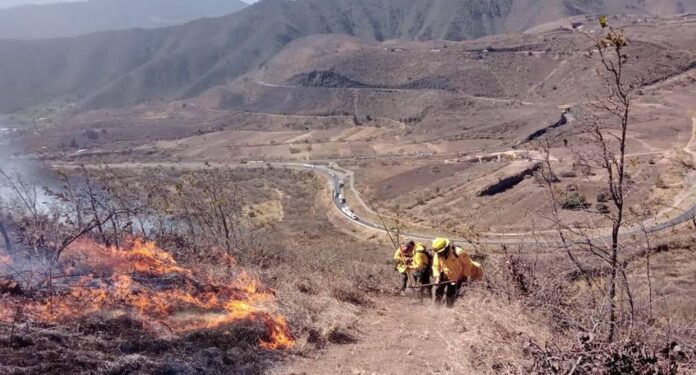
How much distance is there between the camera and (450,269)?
342 inches

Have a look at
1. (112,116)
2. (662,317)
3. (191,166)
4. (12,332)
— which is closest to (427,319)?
(662,317)

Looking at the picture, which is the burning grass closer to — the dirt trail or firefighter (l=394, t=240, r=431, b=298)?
the dirt trail

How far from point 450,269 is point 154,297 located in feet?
15.0

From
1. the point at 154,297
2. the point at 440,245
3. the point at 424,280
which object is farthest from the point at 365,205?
the point at 154,297

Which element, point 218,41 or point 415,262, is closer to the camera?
point 415,262

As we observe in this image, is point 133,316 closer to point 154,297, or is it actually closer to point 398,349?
point 154,297

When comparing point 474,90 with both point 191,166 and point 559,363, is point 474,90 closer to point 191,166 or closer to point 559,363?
point 191,166

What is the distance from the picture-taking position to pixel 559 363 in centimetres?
489

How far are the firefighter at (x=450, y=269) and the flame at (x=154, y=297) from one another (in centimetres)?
254

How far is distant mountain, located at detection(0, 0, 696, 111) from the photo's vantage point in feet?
439

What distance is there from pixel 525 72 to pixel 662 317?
82.6 meters

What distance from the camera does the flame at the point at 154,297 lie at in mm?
7598

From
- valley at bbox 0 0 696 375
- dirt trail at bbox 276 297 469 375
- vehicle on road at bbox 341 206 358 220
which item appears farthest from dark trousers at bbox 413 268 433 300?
vehicle on road at bbox 341 206 358 220

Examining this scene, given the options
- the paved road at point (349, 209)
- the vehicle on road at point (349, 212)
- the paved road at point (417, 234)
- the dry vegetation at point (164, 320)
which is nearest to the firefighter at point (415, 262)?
the dry vegetation at point (164, 320)
